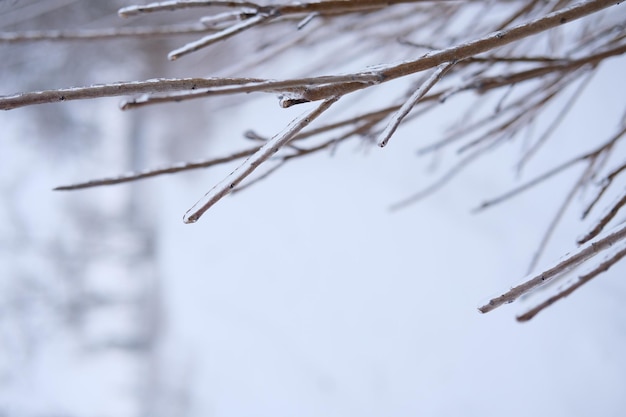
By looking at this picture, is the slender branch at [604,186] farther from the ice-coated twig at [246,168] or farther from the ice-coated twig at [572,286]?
the ice-coated twig at [246,168]

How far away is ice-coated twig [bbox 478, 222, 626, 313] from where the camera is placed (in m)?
0.34

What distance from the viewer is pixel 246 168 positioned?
13.5 inches

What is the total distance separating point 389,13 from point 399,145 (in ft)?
3.22

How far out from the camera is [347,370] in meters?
1.48

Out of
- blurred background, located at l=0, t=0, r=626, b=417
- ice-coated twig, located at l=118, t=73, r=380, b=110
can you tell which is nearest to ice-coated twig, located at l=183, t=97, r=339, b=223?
ice-coated twig, located at l=118, t=73, r=380, b=110

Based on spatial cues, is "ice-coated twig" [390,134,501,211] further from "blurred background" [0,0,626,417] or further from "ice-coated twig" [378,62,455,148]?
"ice-coated twig" [378,62,455,148]

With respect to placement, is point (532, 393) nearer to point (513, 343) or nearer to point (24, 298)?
point (513, 343)

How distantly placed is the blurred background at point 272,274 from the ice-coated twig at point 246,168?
646 millimetres

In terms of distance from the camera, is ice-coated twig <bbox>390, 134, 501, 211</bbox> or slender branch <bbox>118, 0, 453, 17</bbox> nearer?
slender branch <bbox>118, 0, 453, 17</bbox>

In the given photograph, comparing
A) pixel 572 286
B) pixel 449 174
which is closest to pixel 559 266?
pixel 572 286

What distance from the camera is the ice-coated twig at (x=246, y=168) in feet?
1.08

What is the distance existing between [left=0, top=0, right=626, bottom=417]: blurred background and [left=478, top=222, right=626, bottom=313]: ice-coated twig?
667 mm

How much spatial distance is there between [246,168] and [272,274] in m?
1.46

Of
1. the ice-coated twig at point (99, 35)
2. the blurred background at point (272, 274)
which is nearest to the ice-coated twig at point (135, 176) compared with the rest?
the ice-coated twig at point (99, 35)
